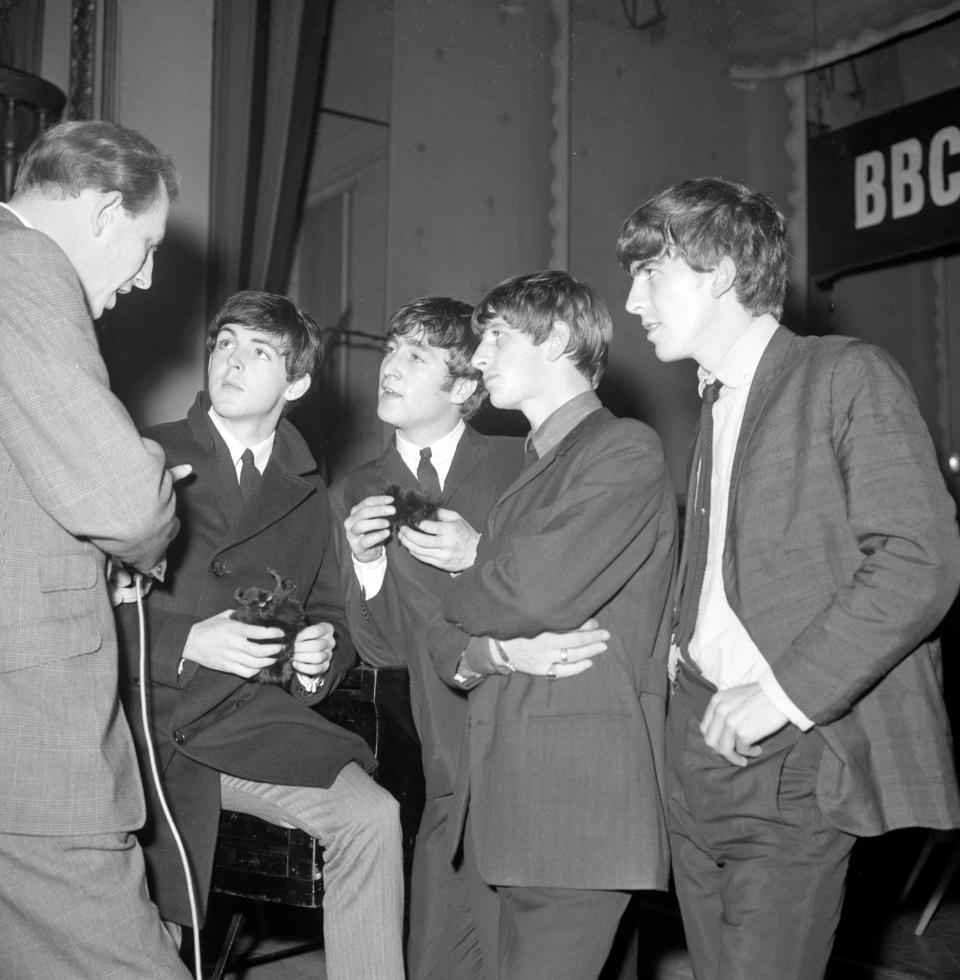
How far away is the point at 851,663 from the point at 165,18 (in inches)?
196

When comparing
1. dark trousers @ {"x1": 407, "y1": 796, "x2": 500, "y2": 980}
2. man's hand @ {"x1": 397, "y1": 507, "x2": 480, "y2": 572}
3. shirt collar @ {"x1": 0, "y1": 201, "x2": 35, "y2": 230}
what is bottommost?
dark trousers @ {"x1": 407, "y1": 796, "x2": 500, "y2": 980}

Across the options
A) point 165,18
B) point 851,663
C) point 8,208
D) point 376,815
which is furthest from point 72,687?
point 165,18

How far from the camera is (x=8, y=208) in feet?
5.74

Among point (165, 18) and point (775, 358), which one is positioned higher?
point (165, 18)

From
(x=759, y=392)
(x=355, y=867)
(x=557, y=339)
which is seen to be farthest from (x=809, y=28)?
(x=355, y=867)

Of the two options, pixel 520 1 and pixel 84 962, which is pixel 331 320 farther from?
pixel 84 962

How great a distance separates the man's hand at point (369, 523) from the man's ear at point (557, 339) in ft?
1.67

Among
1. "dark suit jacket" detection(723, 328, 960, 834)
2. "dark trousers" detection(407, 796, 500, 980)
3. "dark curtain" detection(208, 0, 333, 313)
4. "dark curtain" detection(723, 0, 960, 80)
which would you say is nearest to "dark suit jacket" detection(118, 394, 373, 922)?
"dark trousers" detection(407, 796, 500, 980)

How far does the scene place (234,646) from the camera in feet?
7.41

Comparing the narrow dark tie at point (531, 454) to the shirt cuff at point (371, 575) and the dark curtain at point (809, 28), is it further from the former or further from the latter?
the dark curtain at point (809, 28)

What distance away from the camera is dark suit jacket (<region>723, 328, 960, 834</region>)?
1.60 metres

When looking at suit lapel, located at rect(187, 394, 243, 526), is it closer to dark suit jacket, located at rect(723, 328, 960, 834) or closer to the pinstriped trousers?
the pinstriped trousers

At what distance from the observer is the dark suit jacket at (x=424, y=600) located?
2.54m

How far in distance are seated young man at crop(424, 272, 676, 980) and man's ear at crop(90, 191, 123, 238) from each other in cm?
89
